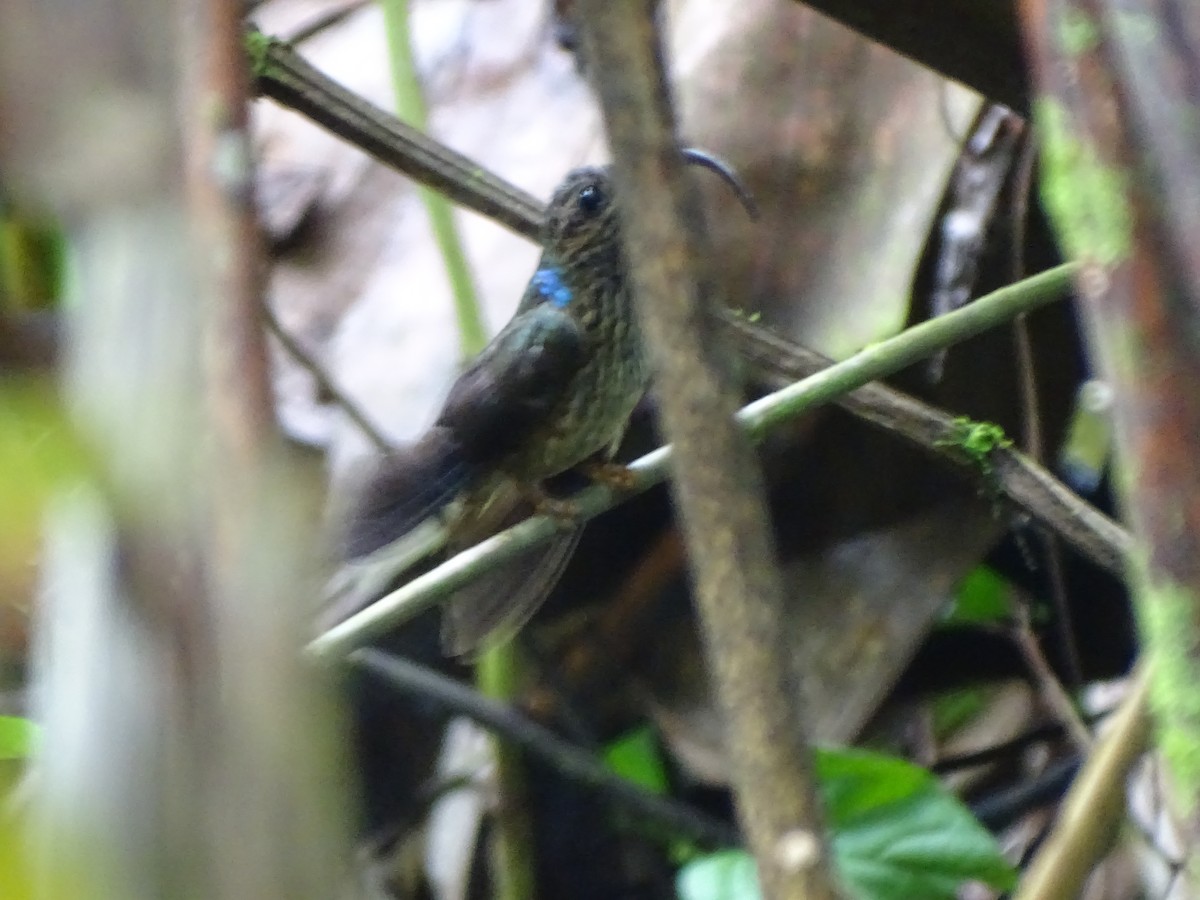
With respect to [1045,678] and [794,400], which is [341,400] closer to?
[794,400]

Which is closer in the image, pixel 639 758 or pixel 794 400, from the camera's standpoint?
pixel 794 400

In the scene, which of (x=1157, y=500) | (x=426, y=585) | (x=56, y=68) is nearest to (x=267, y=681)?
(x=56, y=68)

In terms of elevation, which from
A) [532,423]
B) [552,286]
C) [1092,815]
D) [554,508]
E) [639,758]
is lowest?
[1092,815]

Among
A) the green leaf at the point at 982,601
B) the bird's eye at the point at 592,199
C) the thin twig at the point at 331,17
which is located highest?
the thin twig at the point at 331,17

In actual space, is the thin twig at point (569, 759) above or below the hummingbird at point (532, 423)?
below

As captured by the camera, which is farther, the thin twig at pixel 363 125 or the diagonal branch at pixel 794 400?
the thin twig at pixel 363 125

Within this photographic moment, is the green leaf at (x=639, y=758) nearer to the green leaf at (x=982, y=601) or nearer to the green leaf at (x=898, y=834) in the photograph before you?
the green leaf at (x=898, y=834)

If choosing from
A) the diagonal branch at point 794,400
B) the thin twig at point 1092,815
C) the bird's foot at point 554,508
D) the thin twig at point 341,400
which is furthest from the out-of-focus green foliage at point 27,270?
the thin twig at point 341,400

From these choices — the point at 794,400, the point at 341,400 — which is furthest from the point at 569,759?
the point at 794,400
